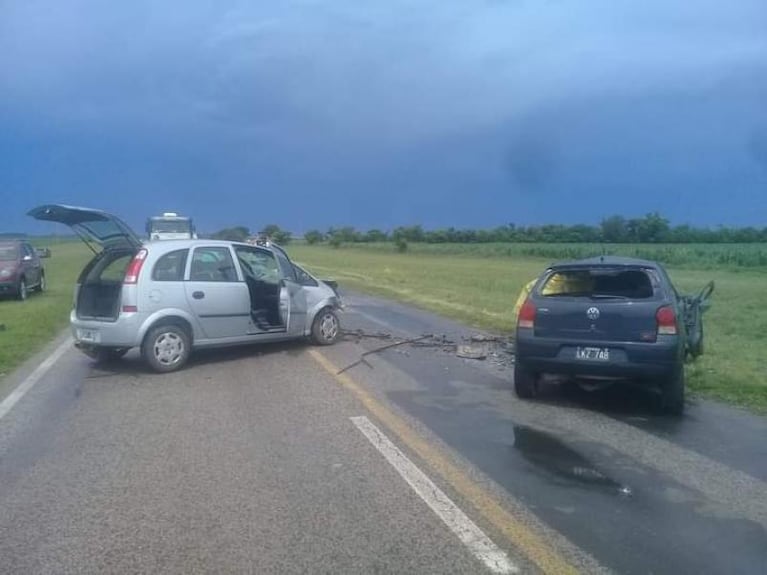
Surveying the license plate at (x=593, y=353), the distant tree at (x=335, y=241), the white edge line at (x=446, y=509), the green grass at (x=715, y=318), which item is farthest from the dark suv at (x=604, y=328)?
the distant tree at (x=335, y=241)

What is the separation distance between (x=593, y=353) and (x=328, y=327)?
5.63 m

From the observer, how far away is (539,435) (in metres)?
7.44

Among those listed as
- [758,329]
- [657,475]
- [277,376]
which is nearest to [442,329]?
[277,376]

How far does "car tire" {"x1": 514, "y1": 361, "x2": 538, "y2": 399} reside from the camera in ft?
29.4

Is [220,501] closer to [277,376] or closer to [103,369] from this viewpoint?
[277,376]

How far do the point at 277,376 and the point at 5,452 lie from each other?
13.3 ft

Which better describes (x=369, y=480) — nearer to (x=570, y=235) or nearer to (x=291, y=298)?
(x=291, y=298)

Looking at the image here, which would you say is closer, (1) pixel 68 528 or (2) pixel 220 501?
(1) pixel 68 528

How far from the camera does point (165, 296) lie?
34.7ft

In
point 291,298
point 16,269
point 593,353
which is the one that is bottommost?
point 593,353

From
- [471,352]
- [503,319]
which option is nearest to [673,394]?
[471,352]

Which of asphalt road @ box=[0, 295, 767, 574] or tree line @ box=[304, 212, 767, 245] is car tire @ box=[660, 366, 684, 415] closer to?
asphalt road @ box=[0, 295, 767, 574]

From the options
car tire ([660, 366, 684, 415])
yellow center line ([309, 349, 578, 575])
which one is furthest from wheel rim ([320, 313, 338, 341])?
car tire ([660, 366, 684, 415])

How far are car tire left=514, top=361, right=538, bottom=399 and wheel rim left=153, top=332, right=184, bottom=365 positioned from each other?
4503 millimetres
